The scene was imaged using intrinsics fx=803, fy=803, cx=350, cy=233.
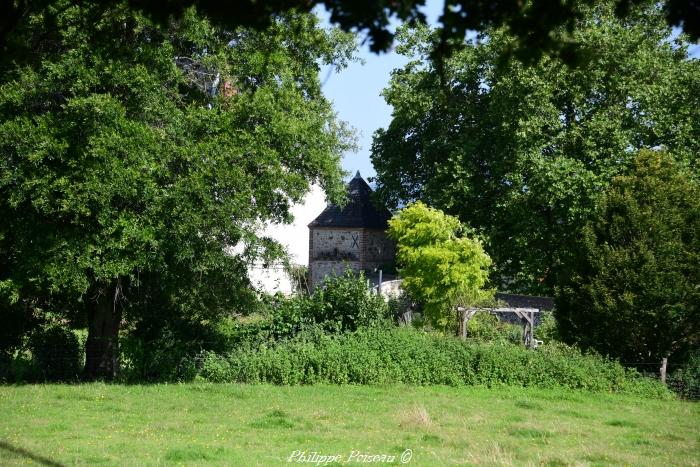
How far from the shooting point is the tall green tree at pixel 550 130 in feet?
102

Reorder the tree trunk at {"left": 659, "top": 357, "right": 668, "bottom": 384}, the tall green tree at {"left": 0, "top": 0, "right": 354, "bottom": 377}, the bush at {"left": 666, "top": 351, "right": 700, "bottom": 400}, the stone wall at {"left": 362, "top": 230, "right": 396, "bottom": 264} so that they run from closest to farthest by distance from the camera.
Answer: the tall green tree at {"left": 0, "top": 0, "right": 354, "bottom": 377}, the bush at {"left": 666, "top": 351, "right": 700, "bottom": 400}, the tree trunk at {"left": 659, "top": 357, "right": 668, "bottom": 384}, the stone wall at {"left": 362, "top": 230, "right": 396, "bottom": 264}

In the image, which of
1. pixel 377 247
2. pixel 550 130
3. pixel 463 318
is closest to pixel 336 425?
pixel 463 318

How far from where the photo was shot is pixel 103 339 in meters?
20.0

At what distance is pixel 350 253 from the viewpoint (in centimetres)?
4906

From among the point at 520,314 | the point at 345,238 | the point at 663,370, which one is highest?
the point at 345,238

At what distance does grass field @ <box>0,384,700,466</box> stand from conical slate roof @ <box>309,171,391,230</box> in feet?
100

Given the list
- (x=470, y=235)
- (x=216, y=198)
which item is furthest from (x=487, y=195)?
(x=216, y=198)

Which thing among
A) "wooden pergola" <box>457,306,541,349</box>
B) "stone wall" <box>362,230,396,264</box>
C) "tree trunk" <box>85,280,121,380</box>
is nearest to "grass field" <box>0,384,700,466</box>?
"tree trunk" <box>85,280,121,380</box>

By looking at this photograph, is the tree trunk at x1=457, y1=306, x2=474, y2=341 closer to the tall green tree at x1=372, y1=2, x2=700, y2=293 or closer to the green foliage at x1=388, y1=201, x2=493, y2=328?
the green foliage at x1=388, y1=201, x2=493, y2=328

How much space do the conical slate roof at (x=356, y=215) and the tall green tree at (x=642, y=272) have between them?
26387 mm

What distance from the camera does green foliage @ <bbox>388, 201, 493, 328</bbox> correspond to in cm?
2294

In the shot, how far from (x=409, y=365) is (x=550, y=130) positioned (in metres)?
16.7

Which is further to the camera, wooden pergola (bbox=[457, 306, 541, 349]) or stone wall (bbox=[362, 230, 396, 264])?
stone wall (bbox=[362, 230, 396, 264])

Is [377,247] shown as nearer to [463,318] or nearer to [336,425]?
[463,318]
